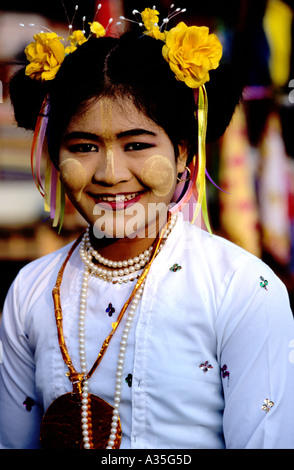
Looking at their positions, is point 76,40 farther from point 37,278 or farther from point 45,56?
point 37,278

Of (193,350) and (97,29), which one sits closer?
(193,350)

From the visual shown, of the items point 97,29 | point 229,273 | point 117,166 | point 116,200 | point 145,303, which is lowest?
point 145,303

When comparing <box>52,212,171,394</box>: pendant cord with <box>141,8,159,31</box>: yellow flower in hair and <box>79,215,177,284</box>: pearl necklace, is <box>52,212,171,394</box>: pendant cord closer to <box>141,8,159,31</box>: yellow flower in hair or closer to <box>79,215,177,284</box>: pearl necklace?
<box>79,215,177,284</box>: pearl necklace

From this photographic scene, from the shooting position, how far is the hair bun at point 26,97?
6.48 feet

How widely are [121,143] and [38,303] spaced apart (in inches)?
25.2

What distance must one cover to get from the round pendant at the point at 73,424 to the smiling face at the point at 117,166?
1.73ft

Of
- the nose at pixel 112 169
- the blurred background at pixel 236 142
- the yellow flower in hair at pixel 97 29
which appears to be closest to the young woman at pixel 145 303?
the nose at pixel 112 169

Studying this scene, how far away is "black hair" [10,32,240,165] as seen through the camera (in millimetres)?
1723

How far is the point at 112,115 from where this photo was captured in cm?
169

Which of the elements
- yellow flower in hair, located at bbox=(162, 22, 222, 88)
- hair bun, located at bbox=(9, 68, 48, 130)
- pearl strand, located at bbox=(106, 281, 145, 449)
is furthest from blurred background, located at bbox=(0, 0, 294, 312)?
pearl strand, located at bbox=(106, 281, 145, 449)

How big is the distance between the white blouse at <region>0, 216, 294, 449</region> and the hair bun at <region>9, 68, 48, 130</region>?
64 cm

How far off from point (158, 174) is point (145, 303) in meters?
0.40

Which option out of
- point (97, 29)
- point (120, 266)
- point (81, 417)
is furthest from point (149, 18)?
point (81, 417)

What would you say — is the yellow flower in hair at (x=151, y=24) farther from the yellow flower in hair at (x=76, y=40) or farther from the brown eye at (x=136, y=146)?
the brown eye at (x=136, y=146)
